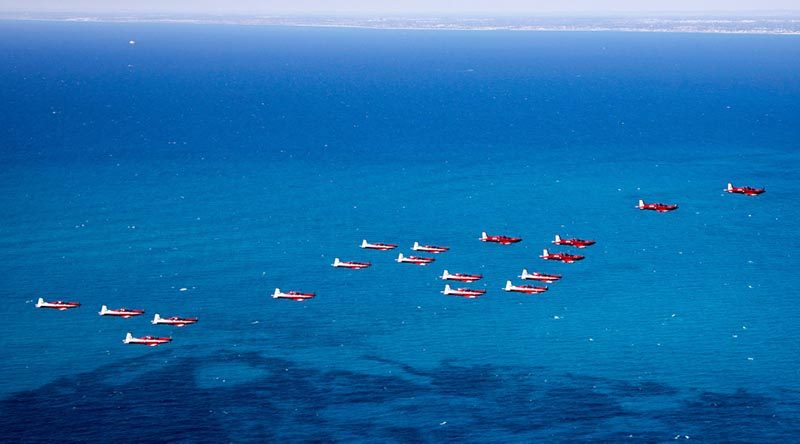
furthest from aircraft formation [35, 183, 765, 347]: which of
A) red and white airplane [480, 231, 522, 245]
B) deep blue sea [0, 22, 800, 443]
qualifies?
deep blue sea [0, 22, 800, 443]

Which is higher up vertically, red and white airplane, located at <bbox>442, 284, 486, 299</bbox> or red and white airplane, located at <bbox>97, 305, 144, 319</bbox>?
A: red and white airplane, located at <bbox>442, 284, 486, 299</bbox>

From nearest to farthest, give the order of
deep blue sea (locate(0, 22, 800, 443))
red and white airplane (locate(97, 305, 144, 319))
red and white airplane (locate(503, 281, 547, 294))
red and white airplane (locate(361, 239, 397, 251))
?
1. deep blue sea (locate(0, 22, 800, 443))
2. red and white airplane (locate(97, 305, 144, 319))
3. red and white airplane (locate(503, 281, 547, 294))
4. red and white airplane (locate(361, 239, 397, 251))

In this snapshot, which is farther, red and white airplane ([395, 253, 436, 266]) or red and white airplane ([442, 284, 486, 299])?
red and white airplane ([395, 253, 436, 266])

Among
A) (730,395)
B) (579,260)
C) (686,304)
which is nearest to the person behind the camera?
(730,395)

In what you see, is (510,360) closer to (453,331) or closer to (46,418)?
(453,331)

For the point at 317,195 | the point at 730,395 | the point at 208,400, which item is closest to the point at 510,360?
the point at 730,395

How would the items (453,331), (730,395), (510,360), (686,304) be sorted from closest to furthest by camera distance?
1. (730,395)
2. (510,360)
3. (453,331)
4. (686,304)

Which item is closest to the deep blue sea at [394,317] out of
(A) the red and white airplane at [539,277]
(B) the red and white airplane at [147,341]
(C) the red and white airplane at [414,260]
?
(B) the red and white airplane at [147,341]

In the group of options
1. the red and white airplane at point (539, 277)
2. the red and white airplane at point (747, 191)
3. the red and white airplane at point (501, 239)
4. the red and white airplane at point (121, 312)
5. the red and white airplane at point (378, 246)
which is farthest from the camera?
the red and white airplane at point (747, 191)

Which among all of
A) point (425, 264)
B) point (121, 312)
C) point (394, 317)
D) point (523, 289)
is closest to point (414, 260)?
point (425, 264)

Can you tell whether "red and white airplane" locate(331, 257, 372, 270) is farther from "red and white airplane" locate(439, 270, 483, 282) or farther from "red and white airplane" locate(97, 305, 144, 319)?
"red and white airplane" locate(97, 305, 144, 319)

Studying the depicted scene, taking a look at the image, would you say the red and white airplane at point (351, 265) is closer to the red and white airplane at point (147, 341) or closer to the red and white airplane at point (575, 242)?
the red and white airplane at point (575, 242)
